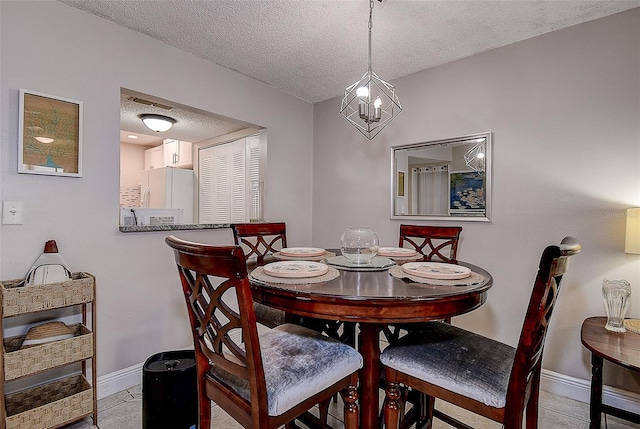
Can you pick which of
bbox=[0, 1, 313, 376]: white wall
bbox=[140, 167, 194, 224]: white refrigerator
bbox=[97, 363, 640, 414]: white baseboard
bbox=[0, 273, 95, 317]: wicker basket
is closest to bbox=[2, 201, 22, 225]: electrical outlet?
bbox=[0, 1, 313, 376]: white wall

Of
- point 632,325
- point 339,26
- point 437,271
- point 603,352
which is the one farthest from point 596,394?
point 339,26

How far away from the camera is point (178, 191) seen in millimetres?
4410

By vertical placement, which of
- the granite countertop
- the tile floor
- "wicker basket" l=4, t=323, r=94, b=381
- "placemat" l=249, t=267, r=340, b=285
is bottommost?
the tile floor

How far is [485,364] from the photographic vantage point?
3.87 feet

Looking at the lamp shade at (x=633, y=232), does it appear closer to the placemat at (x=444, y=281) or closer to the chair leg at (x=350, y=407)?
the placemat at (x=444, y=281)

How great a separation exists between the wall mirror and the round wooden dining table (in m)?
1.24

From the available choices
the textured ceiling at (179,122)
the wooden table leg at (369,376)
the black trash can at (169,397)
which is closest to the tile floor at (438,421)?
the black trash can at (169,397)

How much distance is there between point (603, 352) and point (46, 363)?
2.60 m

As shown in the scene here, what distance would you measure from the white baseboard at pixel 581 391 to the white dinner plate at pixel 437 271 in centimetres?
131

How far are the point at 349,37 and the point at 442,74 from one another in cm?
89

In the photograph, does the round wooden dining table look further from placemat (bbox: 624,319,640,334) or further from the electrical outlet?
the electrical outlet

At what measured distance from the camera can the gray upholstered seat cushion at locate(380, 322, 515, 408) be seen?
3.57 ft

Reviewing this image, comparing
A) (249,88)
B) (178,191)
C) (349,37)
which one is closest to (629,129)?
(349,37)

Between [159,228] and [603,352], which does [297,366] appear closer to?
[603,352]
